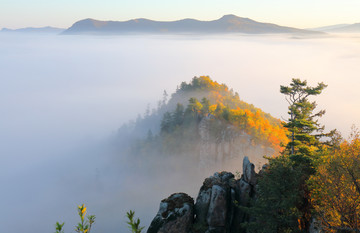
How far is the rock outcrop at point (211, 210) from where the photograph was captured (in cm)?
2639

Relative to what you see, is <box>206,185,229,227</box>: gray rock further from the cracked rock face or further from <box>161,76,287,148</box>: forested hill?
<box>161,76,287,148</box>: forested hill

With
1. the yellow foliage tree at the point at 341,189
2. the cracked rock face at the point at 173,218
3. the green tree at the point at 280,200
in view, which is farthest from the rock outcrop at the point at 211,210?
the yellow foliage tree at the point at 341,189

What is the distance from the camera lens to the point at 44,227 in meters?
119

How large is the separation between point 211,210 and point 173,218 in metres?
4.27

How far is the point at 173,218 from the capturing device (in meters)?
26.3

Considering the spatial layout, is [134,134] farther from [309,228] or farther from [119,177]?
[309,228]

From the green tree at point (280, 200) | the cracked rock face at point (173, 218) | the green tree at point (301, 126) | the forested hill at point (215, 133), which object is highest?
the green tree at point (301, 126)

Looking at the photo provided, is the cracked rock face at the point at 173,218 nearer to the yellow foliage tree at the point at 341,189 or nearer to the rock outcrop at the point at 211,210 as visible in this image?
the rock outcrop at the point at 211,210

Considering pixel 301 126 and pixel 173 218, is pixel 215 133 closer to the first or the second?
pixel 301 126

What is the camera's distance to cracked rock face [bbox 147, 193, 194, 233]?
85.5ft

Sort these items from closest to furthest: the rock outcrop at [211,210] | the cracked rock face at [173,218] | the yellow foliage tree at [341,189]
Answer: the yellow foliage tree at [341,189] → the cracked rock face at [173,218] → the rock outcrop at [211,210]

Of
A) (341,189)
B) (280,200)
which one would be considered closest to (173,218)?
(280,200)

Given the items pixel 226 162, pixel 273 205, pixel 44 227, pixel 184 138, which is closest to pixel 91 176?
pixel 44 227

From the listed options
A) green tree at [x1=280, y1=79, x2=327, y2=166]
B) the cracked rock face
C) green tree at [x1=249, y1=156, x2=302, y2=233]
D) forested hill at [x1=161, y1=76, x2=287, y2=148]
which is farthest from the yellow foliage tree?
forested hill at [x1=161, y1=76, x2=287, y2=148]
